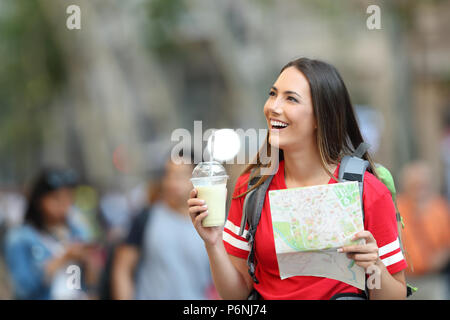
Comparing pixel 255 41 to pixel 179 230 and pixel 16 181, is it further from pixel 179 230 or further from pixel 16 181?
pixel 16 181

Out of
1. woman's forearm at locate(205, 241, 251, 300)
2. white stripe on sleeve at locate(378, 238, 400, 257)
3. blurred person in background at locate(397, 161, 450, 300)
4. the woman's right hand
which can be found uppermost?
the woman's right hand

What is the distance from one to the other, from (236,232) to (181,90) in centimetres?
2322

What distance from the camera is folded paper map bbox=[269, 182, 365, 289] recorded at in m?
2.25

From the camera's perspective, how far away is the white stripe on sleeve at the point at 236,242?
2588 millimetres

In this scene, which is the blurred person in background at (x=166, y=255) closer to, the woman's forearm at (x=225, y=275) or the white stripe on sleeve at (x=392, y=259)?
the woman's forearm at (x=225, y=275)

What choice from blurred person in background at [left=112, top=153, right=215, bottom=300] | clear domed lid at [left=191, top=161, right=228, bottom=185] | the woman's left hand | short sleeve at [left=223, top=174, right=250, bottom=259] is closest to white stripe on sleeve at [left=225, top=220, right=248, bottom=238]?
short sleeve at [left=223, top=174, right=250, bottom=259]

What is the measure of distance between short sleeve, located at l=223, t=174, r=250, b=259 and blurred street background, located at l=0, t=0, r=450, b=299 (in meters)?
1.89

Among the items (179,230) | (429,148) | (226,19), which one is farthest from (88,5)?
(179,230)

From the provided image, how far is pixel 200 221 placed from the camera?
245 cm

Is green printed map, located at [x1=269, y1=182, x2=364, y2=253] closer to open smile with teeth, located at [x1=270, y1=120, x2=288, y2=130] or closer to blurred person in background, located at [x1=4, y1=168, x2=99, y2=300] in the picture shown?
open smile with teeth, located at [x1=270, y1=120, x2=288, y2=130]

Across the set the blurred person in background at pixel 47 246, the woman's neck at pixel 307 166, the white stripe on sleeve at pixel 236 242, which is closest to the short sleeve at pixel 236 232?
the white stripe on sleeve at pixel 236 242

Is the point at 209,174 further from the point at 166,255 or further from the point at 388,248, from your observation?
the point at 166,255

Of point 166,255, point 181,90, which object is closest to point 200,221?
point 166,255
